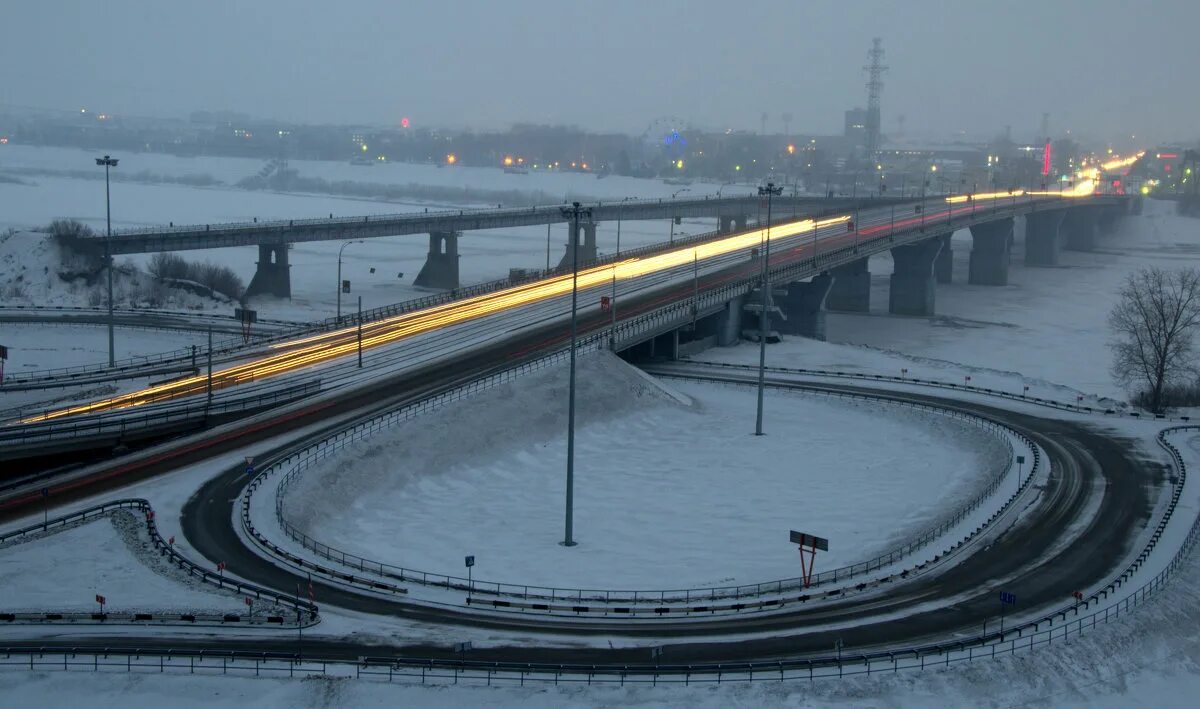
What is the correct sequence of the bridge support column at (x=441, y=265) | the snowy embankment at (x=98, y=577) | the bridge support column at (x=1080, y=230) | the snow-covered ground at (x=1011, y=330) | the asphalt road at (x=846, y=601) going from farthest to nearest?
1. the bridge support column at (x=1080, y=230)
2. the bridge support column at (x=441, y=265)
3. the snow-covered ground at (x=1011, y=330)
4. the snowy embankment at (x=98, y=577)
5. the asphalt road at (x=846, y=601)

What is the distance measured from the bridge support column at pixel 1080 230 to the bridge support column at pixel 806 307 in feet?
363

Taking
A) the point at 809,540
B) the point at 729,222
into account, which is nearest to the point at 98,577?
the point at 809,540

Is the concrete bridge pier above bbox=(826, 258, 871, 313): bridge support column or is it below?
above

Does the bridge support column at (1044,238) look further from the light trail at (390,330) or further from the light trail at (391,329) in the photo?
the light trail at (390,330)

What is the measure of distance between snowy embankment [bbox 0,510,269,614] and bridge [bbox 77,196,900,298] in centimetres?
4121

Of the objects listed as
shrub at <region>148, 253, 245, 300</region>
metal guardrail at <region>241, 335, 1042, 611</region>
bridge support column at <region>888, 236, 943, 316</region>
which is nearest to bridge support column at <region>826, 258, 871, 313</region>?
bridge support column at <region>888, 236, 943, 316</region>

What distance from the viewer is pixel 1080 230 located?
613ft

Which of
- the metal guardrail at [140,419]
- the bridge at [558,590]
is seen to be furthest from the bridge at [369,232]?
the metal guardrail at [140,419]

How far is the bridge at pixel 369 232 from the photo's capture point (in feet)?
303

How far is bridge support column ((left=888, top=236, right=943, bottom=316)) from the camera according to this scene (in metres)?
111

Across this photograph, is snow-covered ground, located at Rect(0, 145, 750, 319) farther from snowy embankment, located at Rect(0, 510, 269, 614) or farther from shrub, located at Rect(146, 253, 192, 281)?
snowy embankment, located at Rect(0, 510, 269, 614)

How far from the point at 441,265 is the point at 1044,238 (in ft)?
291

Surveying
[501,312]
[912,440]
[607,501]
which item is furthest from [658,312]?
[607,501]

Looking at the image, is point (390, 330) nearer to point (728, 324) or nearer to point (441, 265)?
point (728, 324)
